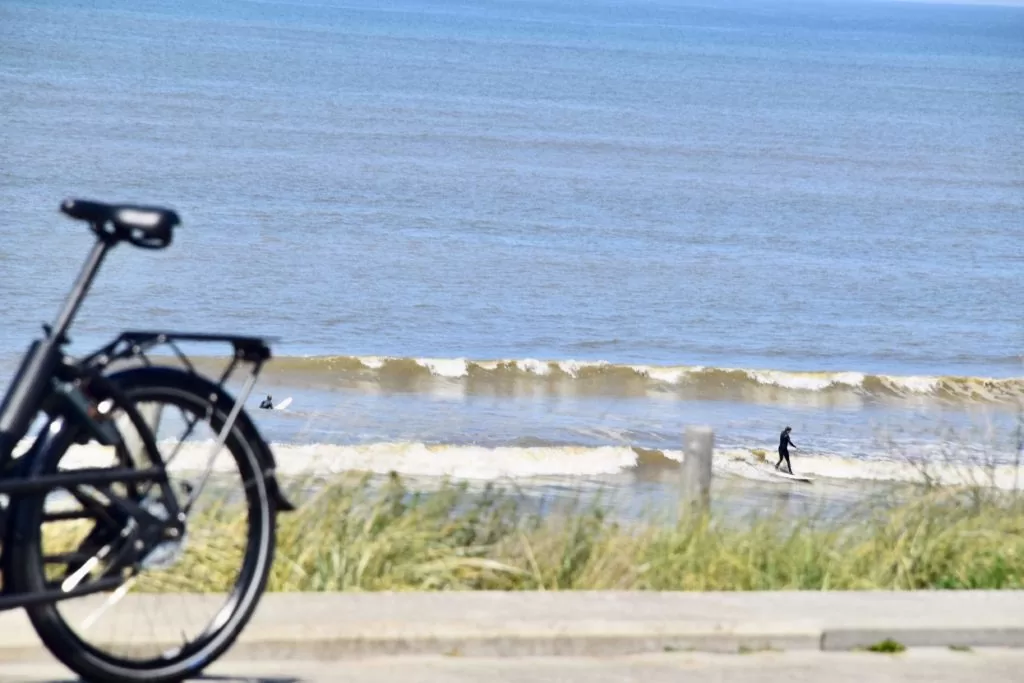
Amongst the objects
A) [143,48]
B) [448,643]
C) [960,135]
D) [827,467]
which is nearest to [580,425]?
[827,467]

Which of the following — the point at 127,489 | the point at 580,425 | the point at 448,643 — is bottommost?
the point at 580,425

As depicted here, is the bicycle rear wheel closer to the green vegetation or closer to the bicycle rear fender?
the bicycle rear fender

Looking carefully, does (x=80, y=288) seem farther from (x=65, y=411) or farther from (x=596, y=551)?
(x=596, y=551)

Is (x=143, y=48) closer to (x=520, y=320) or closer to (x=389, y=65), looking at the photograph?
(x=389, y=65)

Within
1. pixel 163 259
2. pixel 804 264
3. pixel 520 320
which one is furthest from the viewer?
pixel 804 264

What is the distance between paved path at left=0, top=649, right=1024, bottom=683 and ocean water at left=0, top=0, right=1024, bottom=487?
3.89m

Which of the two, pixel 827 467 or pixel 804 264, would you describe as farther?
pixel 804 264

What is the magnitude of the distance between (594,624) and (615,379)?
25411mm

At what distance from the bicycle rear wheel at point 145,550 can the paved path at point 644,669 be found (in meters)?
0.48

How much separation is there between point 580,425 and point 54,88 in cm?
6863

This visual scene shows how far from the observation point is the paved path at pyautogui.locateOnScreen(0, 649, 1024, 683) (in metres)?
5.20

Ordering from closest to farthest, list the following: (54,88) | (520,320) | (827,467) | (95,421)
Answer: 1. (95,421)
2. (827,467)
3. (520,320)
4. (54,88)

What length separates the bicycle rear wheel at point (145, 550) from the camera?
4.24 m

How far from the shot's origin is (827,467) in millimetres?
22922
